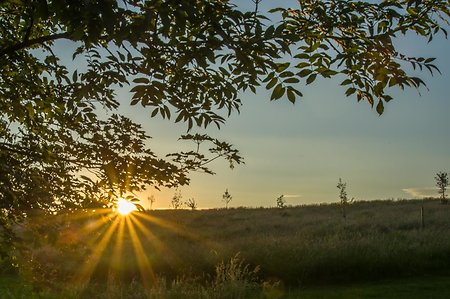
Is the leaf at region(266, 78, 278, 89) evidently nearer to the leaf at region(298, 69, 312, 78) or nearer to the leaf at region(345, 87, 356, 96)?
the leaf at region(298, 69, 312, 78)

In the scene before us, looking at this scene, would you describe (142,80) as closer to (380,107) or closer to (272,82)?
(272,82)

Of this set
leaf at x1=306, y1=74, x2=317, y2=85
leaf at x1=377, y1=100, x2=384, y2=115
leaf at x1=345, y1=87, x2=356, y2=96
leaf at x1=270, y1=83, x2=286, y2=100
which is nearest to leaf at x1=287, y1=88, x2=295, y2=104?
leaf at x1=270, y1=83, x2=286, y2=100

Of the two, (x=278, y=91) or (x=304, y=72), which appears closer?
(x=278, y=91)

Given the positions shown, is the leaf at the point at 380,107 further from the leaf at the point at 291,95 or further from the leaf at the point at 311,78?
the leaf at the point at 291,95

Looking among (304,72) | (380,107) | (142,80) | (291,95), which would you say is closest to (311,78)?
(304,72)

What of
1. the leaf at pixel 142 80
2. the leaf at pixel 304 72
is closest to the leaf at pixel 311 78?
the leaf at pixel 304 72

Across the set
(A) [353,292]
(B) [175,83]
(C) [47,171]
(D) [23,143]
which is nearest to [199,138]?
(B) [175,83]

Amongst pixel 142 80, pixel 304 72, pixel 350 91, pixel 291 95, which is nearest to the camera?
pixel 142 80

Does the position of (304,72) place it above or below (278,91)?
above

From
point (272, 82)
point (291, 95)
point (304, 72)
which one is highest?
point (304, 72)

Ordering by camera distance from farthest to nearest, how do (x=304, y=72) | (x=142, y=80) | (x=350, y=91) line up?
(x=350, y=91), (x=304, y=72), (x=142, y=80)

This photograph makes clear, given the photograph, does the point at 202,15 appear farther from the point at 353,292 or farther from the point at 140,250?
the point at 140,250

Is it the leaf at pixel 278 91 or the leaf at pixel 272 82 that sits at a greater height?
the leaf at pixel 272 82

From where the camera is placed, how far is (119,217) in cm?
638
